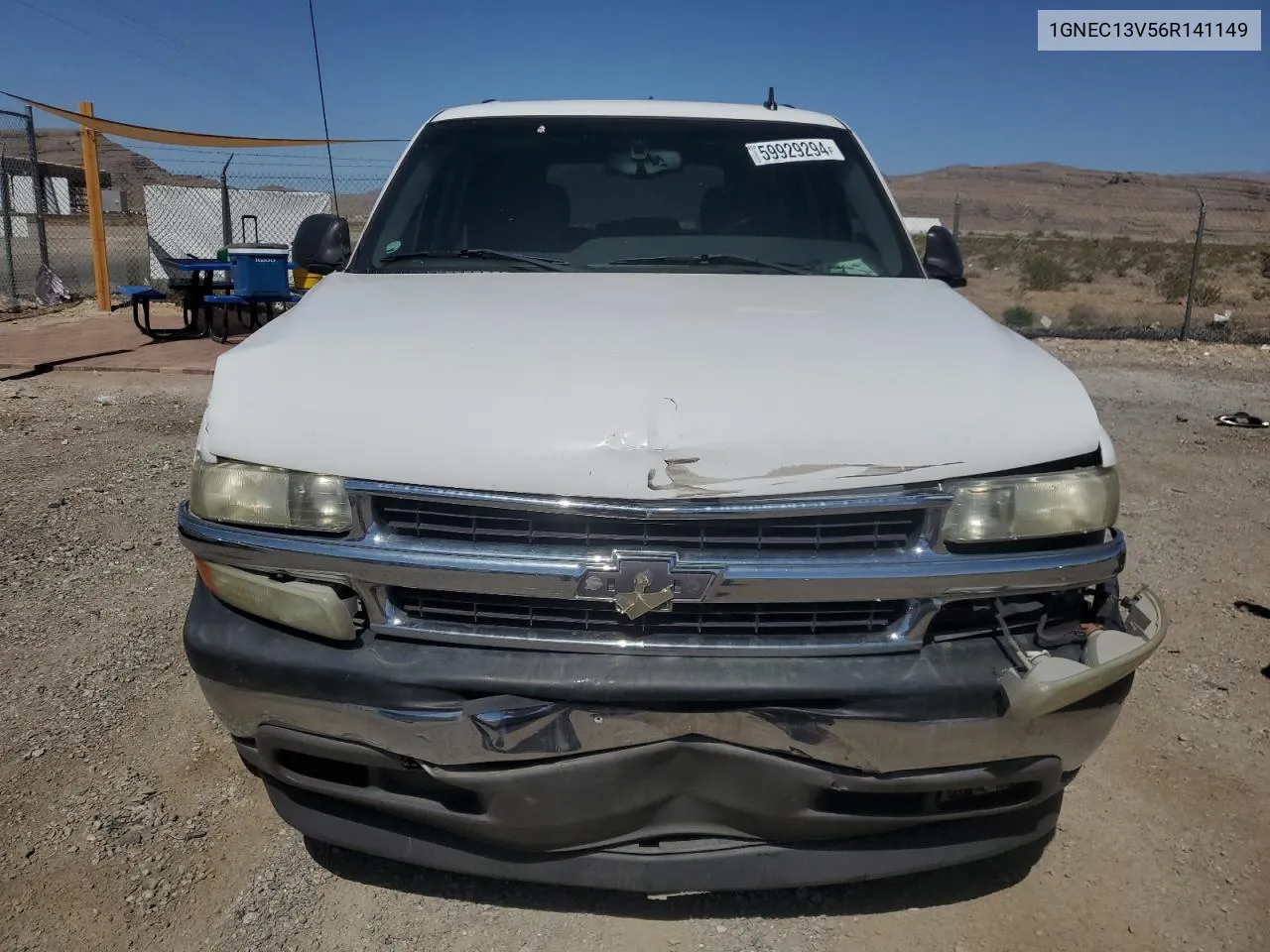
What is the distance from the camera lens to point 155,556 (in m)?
4.64

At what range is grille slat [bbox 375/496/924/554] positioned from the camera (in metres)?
2.01

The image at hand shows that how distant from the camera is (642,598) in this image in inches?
78.2

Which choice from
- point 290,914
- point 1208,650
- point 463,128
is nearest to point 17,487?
point 463,128

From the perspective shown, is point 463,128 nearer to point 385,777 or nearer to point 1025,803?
point 385,777

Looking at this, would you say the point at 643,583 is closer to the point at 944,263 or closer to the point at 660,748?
the point at 660,748

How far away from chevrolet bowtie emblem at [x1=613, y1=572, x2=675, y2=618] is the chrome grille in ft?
0.18

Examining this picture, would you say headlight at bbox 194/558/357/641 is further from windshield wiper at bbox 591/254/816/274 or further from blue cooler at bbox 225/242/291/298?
blue cooler at bbox 225/242/291/298

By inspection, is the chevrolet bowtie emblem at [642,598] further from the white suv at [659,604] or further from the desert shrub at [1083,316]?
the desert shrub at [1083,316]

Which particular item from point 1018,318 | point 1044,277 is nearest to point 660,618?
point 1018,318

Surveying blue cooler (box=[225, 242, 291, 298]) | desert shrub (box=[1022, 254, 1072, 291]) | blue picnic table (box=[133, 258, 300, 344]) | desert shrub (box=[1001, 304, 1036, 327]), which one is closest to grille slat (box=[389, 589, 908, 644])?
blue picnic table (box=[133, 258, 300, 344])

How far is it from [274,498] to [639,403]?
0.78 meters

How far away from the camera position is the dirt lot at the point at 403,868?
7.80ft

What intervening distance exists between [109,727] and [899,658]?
2498 millimetres

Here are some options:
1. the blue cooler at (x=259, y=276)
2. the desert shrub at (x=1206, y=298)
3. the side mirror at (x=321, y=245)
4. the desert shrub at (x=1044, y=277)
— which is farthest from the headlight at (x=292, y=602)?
the desert shrub at (x=1044, y=277)
